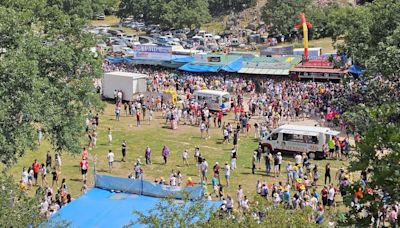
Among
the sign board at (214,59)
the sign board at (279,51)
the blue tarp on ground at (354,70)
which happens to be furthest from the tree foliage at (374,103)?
the sign board at (214,59)

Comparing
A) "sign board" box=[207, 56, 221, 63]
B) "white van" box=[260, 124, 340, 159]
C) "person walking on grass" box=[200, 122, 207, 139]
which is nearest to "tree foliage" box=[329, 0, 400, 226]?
"white van" box=[260, 124, 340, 159]

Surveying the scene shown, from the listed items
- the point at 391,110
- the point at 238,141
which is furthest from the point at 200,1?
the point at 391,110

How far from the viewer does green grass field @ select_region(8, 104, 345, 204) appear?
29.3m

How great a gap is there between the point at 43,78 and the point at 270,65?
28.2 m

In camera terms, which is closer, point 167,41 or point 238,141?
point 238,141

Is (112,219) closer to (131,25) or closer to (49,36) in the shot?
(49,36)

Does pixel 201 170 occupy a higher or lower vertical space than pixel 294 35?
lower

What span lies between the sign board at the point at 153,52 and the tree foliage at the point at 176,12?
2214cm

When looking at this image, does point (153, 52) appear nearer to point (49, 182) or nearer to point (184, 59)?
point (184, 59)

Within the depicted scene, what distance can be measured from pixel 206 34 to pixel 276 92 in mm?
32238

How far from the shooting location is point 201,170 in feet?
93.4

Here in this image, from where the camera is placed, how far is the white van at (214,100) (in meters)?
42.1

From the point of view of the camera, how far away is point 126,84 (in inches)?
1781

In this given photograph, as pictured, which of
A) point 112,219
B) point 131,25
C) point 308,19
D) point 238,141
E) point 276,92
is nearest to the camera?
point 112,219
